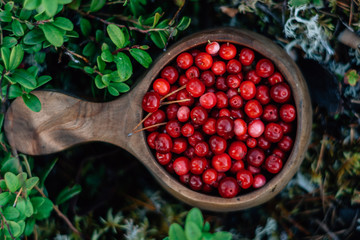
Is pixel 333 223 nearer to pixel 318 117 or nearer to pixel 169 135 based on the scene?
pixel 318 117

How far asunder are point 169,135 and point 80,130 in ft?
2.16

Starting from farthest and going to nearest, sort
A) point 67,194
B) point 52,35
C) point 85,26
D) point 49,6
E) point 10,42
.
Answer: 1. point 67,194
2. point 85,26
3. point 10,42
4. point 52,35
5. point 49,6

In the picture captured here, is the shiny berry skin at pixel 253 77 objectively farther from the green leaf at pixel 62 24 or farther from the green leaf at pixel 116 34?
the green leaf at pixel 62 24

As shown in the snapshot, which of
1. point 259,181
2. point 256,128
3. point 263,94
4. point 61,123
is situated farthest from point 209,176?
point 61,123

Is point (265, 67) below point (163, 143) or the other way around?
the other way around

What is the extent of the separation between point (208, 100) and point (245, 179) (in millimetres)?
604

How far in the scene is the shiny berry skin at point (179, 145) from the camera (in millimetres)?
2437

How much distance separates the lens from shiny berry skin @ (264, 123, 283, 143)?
2.28m

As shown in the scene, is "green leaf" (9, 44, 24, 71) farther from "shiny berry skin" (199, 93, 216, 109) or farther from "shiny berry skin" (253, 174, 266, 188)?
"shiny berry skin" (253, 174, 266, 188)

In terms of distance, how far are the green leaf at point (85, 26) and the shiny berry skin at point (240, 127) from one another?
136 cm

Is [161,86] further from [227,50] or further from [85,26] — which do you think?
[85,26]

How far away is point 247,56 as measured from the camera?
2301 millimetres

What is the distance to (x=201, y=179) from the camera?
243cm

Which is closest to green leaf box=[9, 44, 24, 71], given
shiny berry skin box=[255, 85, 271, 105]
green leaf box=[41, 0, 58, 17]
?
green leaf box=[41, 0, 58, 17]
